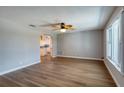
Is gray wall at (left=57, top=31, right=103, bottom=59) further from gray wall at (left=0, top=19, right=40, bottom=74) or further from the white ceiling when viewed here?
the white ceiling

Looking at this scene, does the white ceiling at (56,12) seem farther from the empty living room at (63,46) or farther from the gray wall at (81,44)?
the gray wall at (81,44)

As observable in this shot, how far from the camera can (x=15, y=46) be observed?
14.7 ft

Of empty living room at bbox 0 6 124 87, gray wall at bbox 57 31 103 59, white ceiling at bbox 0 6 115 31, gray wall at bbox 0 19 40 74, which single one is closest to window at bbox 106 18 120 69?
empty living room at bbox 0 6 124 87

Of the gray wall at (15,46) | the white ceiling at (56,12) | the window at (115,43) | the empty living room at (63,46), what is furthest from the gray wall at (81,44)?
the white ceiling at (56,12)

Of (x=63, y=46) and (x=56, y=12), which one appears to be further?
(x=63, y=46)

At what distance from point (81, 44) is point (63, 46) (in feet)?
5.24

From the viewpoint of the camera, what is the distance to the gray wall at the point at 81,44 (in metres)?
6.81

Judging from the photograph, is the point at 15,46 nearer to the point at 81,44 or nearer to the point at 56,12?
the point at 56,12

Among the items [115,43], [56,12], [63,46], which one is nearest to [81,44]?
[63,46]

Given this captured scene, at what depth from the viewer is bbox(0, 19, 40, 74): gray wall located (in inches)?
156
